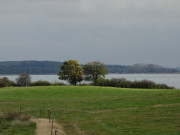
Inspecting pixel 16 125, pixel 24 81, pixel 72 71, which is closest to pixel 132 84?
pixel 72 71

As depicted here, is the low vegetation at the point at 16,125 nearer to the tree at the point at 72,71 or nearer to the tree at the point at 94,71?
the tree at the point at 72,71

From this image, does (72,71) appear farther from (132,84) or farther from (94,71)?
(132,84)

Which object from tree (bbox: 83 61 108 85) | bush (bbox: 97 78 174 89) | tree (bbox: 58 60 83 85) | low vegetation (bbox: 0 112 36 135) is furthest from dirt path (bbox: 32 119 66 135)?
tree (bbox: 83 61 108 85)

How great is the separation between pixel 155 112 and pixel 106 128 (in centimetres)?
834

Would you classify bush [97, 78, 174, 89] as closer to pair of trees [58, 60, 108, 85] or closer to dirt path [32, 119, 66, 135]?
pair of trees [58, 60, 108, 85]

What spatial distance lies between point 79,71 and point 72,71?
2.13m

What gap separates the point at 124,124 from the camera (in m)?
22.5

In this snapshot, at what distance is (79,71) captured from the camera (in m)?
82.1

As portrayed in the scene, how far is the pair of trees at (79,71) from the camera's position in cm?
8181

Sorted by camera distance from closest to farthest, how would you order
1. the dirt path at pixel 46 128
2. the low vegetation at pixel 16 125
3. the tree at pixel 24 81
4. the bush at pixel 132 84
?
the dirt path at pixel 46 128 → the low vegetation at pixel 16 125 → the bush at pixel 132 84 → the tree at pixel 24 81

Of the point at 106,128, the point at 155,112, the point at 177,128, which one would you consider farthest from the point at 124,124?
the point at 155,112

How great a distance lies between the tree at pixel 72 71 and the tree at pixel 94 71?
4473mm

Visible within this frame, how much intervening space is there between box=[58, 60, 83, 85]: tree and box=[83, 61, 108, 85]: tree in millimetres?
4473

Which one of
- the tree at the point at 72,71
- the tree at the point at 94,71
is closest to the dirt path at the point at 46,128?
the tree at the point at 72,71
